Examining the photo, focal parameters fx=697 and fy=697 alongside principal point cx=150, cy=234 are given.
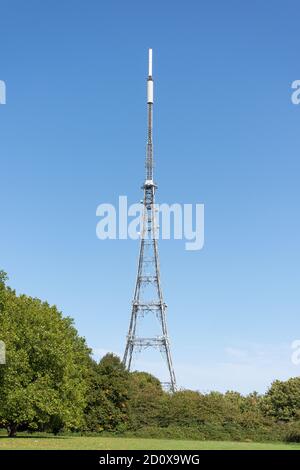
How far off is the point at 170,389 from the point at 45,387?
3330cm

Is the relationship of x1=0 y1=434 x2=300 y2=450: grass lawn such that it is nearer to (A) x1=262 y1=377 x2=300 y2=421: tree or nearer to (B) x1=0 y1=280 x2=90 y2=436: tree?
(B) x1=0 y1=280 x2=90 y2=436: tree

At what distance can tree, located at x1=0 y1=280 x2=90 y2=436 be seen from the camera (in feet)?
152

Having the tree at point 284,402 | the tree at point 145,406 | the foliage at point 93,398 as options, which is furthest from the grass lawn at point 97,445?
the tree at point 284,402

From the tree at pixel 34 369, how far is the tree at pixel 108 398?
1219 cm

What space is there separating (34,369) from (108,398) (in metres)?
19.2

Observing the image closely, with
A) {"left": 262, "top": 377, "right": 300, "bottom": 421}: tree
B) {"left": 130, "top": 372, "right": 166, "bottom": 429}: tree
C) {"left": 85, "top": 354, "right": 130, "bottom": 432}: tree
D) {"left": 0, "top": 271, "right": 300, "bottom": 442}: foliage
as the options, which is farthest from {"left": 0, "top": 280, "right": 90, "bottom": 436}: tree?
{"left": 262, "top": 377, "right": 300, "bottom": 421}: tree

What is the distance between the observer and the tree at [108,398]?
2569 inches

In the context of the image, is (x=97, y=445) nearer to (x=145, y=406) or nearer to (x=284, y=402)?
(x=145, y=406)

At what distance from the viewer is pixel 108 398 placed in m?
66.6

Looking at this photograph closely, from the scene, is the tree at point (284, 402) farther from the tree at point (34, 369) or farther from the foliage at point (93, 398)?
the tree at point (34, 369)

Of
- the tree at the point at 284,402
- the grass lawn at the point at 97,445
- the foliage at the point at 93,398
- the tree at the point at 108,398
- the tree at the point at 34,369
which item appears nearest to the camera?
the grass lawn at the point at 97,445

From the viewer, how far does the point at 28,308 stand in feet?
168

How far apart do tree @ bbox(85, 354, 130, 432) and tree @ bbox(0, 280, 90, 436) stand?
480 inches
